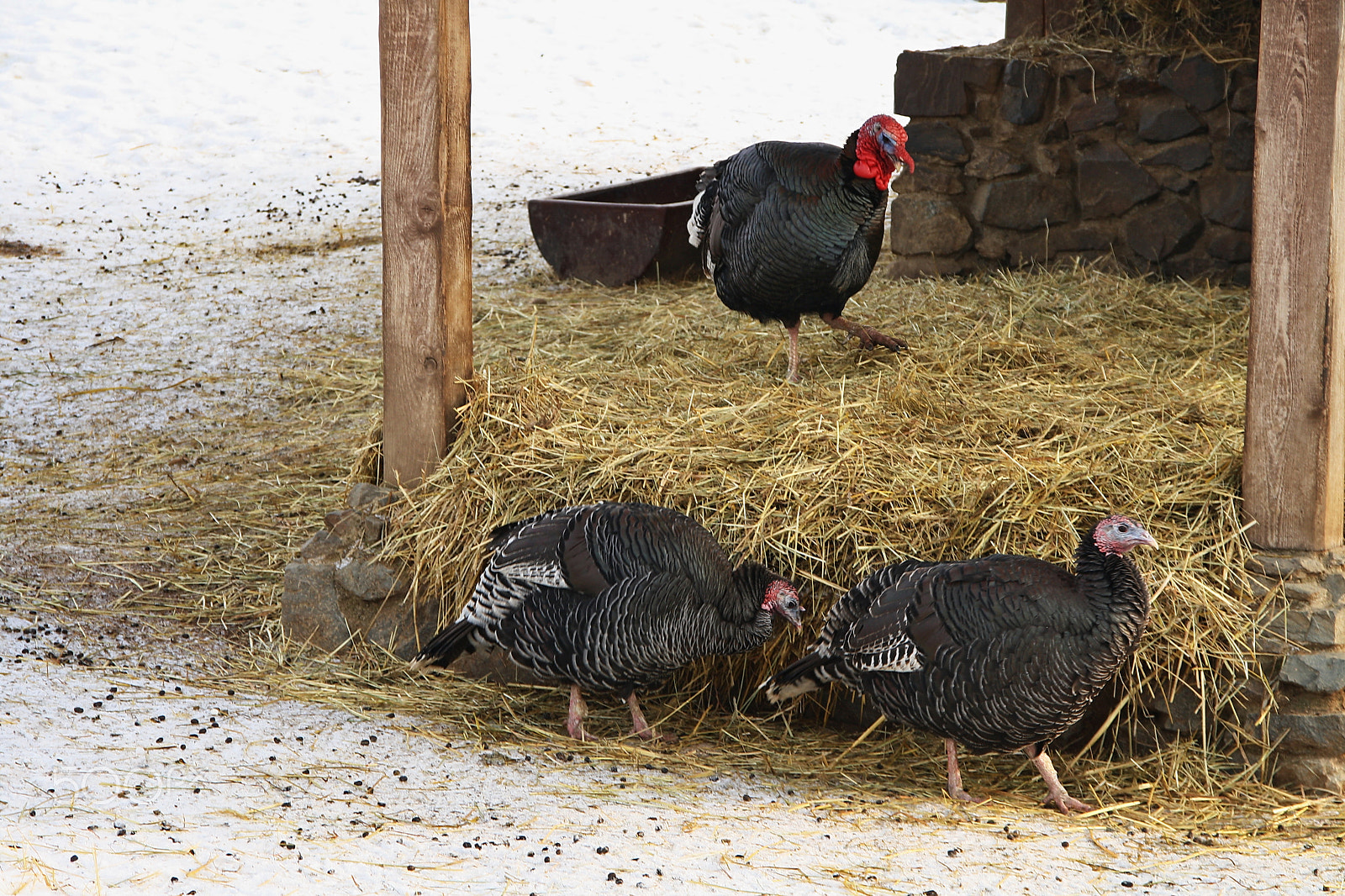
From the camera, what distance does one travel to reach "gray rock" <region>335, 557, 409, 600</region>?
14.9ft

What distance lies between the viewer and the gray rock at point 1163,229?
21.9 ft

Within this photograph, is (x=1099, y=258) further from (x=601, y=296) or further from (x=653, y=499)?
(x=653, y=499)

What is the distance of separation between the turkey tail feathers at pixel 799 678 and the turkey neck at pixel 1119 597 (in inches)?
28.1

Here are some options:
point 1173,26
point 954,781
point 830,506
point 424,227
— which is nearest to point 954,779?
point 954,781

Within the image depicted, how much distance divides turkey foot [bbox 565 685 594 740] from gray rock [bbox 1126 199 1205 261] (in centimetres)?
412

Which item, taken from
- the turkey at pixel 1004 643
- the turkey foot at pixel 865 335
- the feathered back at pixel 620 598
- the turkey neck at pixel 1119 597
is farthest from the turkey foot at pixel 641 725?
the turkey foot at pixel 865 335

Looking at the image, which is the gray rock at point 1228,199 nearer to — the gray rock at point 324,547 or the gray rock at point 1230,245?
the gray rock at point 1230,245

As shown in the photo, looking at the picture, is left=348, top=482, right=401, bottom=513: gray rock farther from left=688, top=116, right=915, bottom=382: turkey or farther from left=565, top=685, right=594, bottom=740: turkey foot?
left=688, top=116, right=915, bottom=382: turkey

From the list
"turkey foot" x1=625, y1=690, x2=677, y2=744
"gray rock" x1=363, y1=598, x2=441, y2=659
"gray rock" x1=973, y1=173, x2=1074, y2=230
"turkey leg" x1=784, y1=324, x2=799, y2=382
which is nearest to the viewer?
"turkey foot" x1=625, y1=690, x2=677, y2=744

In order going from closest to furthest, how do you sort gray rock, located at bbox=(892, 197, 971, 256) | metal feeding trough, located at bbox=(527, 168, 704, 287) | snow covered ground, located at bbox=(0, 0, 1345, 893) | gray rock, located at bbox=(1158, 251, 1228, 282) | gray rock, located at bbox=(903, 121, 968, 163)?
snow covered ground, located at bbox=(0, 0, 1345, 893)
gray rock, located at bbox=(1158, 251, 1228, 282)
gray rock, located at bbox=(903, 121, 968, 163)
gray rock, located at bbox=(892, 197, 971, 256)
metal feeding trough, located at bbox=(527, 168, 704, 287)

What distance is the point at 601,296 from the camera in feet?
25.7

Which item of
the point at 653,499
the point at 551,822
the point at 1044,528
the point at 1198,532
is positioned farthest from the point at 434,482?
the point at 1198,532

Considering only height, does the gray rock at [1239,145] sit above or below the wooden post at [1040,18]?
below

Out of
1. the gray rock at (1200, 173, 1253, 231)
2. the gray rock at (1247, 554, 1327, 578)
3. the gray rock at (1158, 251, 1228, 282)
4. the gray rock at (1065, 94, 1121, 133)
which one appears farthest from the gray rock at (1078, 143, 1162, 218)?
the gray rock at (1247, 554, 1327, 578)
